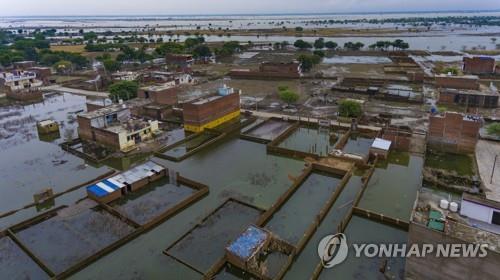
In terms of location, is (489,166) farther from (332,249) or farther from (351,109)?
(332,249)

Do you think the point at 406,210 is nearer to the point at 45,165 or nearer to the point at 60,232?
the point at 60,232

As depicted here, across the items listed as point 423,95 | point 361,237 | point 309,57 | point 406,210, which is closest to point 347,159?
point 406,210

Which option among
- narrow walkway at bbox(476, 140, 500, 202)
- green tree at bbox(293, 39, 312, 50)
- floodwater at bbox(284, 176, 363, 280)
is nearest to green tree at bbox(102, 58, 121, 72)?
green tree at bbox(293, 39, 312, 50)

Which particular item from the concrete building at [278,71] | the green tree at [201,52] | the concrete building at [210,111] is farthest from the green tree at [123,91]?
the green tree at [201,52]

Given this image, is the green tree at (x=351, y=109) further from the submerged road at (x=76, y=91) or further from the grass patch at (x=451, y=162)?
the submerged road at (x=76, y=91)

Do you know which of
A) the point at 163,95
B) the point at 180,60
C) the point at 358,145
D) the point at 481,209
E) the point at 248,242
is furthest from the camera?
the point at 180,60

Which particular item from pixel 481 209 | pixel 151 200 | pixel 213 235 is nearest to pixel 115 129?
pixel 151 200
